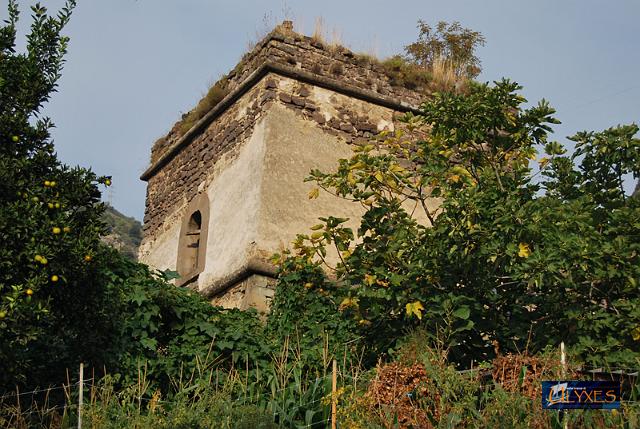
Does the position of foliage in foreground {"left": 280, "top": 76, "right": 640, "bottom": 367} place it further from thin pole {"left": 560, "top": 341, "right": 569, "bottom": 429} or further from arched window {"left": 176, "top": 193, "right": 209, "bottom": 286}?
arched window {"left": 176, "top": 193, "right": 209, "bottom": 286}

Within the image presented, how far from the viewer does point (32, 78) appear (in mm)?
7137

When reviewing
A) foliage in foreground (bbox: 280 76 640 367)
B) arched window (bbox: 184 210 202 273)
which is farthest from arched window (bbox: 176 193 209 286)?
foliage in foreground (bbox: 280 76 640 367)

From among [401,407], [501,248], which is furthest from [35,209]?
[501,248]

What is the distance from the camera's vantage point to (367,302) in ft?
28.7

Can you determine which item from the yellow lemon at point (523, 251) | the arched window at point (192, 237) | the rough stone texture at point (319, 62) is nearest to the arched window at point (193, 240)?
the arched window at point (192, 237)

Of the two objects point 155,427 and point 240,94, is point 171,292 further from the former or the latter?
point 240,94

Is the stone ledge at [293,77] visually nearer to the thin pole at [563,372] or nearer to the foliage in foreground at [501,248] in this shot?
the foliage in foreground at [501,248]

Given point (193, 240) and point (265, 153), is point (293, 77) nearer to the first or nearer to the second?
point (265, 153)

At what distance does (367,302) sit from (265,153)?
3529 mm

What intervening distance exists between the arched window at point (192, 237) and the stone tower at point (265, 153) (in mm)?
15

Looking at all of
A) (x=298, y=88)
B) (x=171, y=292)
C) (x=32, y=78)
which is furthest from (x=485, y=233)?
(x=298, y=88)

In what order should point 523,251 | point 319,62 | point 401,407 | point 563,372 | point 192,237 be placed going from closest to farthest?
point 563,372 < point 401,407 < point 523,251 < point 319,62 < point 192,237

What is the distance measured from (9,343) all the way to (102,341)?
156cm

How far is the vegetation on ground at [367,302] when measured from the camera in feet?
22.2
